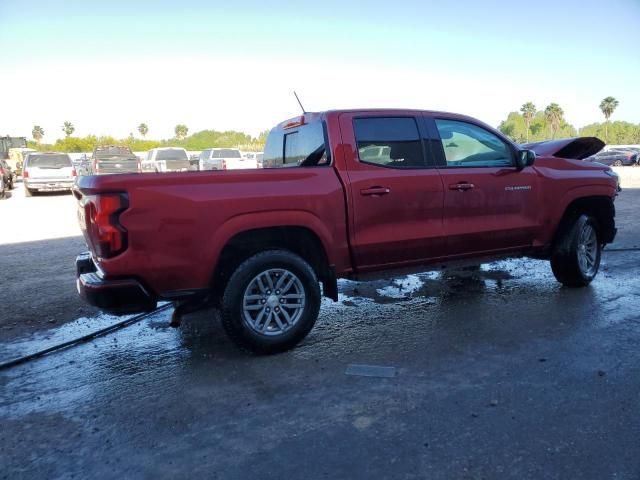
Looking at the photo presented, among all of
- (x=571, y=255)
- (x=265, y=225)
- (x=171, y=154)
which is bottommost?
(x=571, y=255)

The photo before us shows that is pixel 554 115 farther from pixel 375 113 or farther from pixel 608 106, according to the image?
pixel 375 113

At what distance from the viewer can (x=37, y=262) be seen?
25.6 feet

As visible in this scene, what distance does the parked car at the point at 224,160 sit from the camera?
2277 centimetres

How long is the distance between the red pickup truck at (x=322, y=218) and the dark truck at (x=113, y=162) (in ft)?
60.7

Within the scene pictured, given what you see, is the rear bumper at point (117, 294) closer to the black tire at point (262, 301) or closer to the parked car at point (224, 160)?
the black tire at point (262, 301)

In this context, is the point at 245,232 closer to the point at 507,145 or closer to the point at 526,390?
the point at 526,390

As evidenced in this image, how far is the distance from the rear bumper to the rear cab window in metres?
1.77

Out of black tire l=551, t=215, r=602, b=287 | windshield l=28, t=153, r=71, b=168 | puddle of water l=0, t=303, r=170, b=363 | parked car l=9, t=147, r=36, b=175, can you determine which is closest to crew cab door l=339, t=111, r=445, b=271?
black tire l=551, t=215, r=602, b=287

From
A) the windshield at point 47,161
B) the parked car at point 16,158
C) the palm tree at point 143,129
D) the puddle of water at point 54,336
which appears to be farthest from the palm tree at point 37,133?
the puddle of water at point 54,336

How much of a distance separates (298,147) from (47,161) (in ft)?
61.1

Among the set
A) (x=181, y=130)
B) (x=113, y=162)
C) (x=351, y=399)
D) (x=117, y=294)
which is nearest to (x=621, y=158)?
(x=113, y=162)

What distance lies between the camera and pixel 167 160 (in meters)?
23.8

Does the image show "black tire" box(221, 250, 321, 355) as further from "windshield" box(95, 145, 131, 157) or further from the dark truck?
"windshield" box(95, 145, 131, 157)

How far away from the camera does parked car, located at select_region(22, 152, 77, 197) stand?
1994 cm
